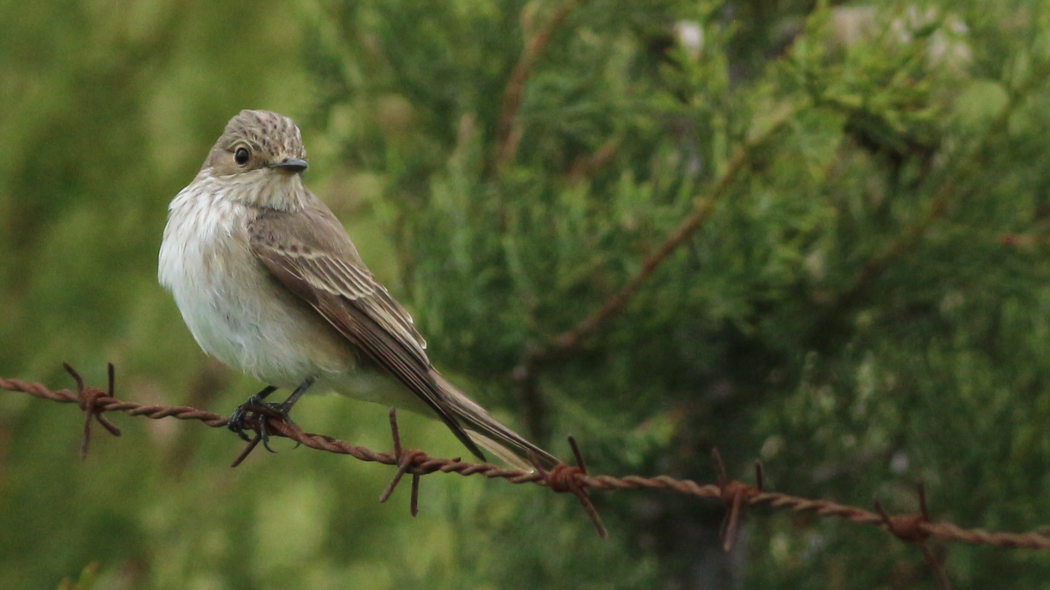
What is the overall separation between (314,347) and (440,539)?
249cm

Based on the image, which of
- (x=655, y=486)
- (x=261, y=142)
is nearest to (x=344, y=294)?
(x=261, y=142)

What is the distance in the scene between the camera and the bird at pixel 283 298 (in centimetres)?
320

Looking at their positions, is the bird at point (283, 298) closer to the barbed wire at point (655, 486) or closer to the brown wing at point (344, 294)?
the brown wing at point (344, 294)

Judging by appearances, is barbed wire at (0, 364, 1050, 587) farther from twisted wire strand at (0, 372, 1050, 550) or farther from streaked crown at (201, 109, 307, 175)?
streaked crown at (201, 109, 307, 175)

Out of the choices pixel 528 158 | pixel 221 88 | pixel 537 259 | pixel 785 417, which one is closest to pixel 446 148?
pixel 528 158

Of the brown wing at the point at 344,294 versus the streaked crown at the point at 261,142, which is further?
the streaked crown at the point at 261,142

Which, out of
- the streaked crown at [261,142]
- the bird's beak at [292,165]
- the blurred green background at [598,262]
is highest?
the streaked crown at [261,142]

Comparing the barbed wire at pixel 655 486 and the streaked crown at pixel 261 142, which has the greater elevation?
the streaked crown at pixel 261 142

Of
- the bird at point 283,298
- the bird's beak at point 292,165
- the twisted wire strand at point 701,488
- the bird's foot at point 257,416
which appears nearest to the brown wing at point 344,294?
the bird at point 283,298

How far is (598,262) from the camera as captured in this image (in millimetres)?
3865

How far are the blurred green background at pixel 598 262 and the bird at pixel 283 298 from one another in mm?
504

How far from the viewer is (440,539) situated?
220 inches

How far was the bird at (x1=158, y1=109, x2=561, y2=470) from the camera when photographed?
10.5 ft

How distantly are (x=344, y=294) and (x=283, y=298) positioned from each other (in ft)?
0.59
